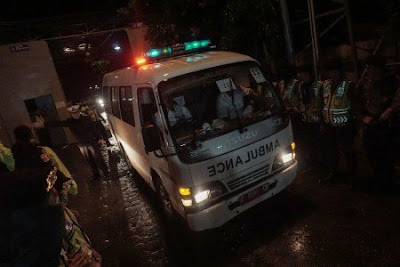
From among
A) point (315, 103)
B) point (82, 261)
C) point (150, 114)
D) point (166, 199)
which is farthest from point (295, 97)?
point (82, 261)

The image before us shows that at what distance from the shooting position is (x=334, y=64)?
5418mm

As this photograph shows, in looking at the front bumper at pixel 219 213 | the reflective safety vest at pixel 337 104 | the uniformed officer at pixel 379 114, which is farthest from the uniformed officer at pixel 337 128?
the front bumper at pixel 219 213

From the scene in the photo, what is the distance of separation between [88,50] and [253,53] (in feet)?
53.4

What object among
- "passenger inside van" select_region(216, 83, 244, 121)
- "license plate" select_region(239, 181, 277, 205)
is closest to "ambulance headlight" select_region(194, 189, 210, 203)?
"license plate" select_region(239, 181, 277, 205)

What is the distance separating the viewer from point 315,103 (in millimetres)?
5270

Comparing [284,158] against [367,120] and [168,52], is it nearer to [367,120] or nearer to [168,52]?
[367,120]

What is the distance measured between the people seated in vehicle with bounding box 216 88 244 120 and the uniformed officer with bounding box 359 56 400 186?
71.6 inches

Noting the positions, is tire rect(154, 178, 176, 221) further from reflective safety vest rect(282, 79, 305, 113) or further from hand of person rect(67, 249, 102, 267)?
reflective safety vest rect(282, 79, 305, 113)

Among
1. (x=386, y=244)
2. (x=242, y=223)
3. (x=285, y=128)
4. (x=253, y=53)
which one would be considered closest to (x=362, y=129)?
(x=285, y=128)

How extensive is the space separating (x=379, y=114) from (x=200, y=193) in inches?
112

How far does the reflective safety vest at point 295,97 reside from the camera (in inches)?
223

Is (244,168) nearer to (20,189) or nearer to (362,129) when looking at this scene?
(362,129)

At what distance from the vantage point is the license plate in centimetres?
425

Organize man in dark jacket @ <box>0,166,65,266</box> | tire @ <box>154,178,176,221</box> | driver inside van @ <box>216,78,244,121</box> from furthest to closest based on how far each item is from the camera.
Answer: tire @ <box>154,178,176,221</box>
driver inside van @ <box>216,78,244,121</box>
man in dark jacket @ <box>0,166,65,266</box>
